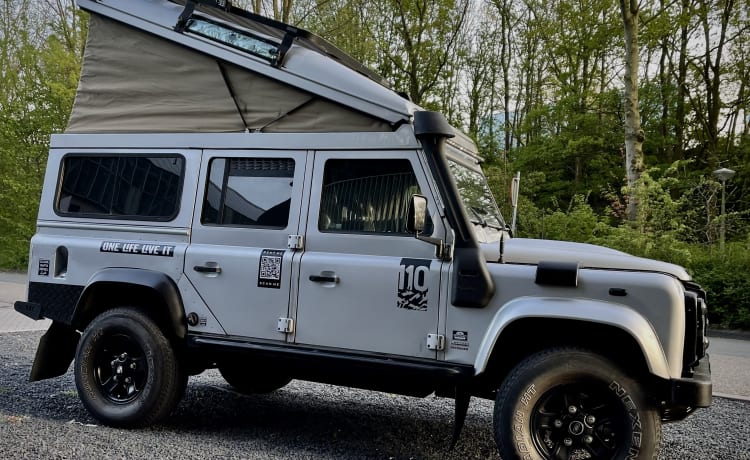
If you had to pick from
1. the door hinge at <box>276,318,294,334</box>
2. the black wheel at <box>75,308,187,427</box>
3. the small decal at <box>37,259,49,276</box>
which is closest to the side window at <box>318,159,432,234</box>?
the door hinge at <box>276,318,294,334</box>

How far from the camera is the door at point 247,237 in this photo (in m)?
4.42

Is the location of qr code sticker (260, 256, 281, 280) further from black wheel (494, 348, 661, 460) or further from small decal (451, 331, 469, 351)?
black wheel (494, 348, 661, 460)

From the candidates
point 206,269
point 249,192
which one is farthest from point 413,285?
point 206,269

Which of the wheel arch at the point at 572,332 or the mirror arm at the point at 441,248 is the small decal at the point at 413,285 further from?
the wheel arch at the point at 572,332

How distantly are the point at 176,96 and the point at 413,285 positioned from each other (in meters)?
2.48

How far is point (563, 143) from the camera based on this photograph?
85.5 feet

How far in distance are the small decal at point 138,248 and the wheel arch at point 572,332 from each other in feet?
8.11

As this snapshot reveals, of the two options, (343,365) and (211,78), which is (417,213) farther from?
(211,78)

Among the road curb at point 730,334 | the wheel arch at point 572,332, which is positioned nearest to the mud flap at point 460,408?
the wheel arch at point 572,332

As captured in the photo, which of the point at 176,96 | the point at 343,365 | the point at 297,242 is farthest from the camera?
the point at 176,96

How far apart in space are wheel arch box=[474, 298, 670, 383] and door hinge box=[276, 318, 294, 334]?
1.31 m

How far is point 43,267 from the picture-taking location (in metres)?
5.10

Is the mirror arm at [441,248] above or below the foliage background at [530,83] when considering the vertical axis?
below

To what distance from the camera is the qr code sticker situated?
4383mm
